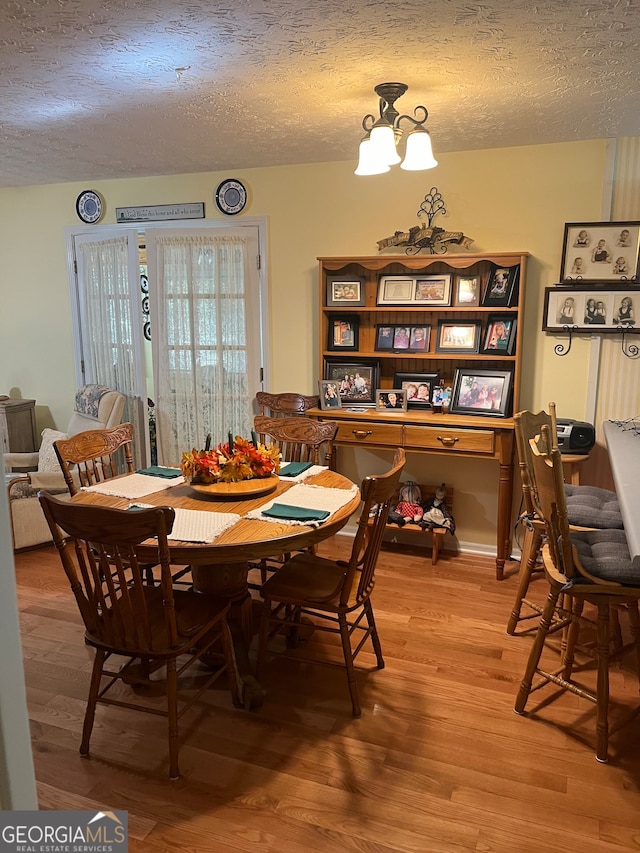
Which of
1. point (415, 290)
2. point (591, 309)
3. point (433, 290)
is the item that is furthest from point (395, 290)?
point (591, 309)

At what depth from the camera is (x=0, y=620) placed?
783 millimetres

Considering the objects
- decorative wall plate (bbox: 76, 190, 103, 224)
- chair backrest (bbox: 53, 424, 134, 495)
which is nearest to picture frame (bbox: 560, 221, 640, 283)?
chair backrest (bbox: 53, 424, 134, 495)

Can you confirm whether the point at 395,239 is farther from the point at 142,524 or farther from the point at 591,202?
the point at 142,524

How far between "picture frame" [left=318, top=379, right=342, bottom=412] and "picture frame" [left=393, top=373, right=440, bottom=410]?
0.43 meters

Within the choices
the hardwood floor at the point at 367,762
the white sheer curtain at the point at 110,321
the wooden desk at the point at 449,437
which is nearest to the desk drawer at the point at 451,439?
the wooden desk at the point at 449,437

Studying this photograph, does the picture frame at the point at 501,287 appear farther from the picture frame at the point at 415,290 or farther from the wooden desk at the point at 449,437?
the wooden desk at the point at 449,437

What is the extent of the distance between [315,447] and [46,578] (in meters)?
1.78

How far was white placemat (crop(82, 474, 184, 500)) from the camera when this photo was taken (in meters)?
2.58

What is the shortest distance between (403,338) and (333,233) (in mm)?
845

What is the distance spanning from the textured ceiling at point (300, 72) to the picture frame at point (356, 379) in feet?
4.22

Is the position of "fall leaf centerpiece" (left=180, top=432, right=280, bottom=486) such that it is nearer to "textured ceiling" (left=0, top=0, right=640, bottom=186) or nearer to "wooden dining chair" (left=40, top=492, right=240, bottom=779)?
"wooden dining chair" (left=40, top=492, right=240, bottom=779)

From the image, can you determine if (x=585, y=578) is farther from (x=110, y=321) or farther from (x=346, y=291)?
(x=110, y=321)

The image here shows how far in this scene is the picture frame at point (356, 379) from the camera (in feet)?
13.1

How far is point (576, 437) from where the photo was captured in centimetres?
332
